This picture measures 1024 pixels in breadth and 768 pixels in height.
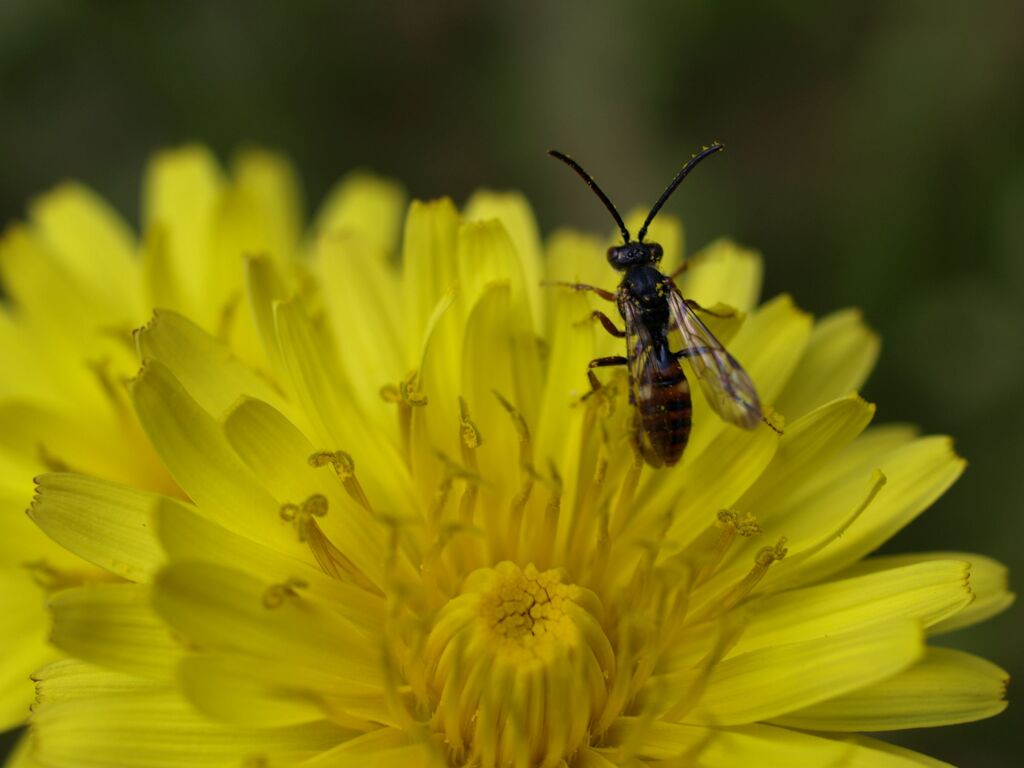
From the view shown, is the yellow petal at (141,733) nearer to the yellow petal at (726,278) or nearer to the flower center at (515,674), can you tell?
the flower center at (515,674)

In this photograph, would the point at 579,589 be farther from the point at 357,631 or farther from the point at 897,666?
the point at 897,666

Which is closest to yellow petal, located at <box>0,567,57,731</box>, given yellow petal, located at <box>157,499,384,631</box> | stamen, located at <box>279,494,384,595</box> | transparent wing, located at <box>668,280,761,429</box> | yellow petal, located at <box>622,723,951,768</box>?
yellow petal, located at <box>157,499,384,631</box>

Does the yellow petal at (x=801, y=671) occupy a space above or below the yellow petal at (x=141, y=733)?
above

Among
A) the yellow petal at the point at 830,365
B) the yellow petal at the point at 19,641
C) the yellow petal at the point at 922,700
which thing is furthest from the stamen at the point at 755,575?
the yellow petal at the point at 19,641

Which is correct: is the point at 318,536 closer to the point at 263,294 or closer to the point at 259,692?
the point at 259,692

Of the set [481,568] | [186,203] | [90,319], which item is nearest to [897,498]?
[481,568]

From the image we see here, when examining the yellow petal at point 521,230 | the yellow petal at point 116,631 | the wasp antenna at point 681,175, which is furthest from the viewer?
the yellow petal at point 521,230

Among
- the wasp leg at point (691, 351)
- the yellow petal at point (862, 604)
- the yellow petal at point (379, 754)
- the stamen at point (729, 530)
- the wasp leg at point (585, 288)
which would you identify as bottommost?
the yellow petal at point (379, 754)

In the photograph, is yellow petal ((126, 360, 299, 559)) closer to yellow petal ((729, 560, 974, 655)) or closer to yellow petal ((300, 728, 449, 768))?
yellow petal ((300, 728, 449, 768))
